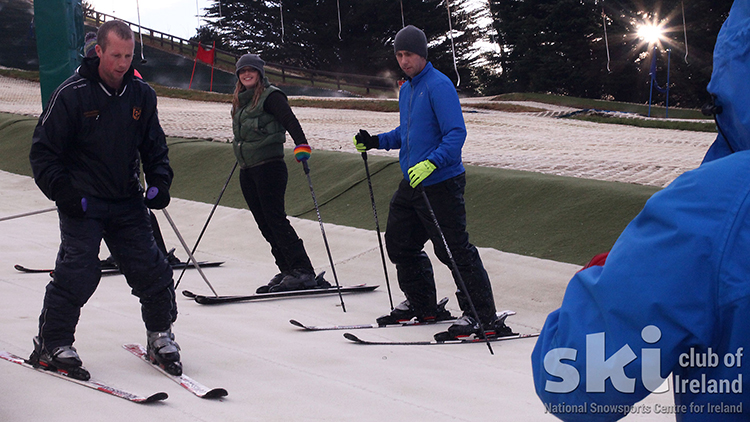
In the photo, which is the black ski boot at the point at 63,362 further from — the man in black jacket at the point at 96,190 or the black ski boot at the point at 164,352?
the black ski boot at the point at 164,352

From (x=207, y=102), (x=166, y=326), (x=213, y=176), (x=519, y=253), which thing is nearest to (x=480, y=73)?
(x=207, y=102)

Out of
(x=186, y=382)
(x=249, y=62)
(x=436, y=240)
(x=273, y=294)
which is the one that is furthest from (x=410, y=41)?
(x=186, y=382)

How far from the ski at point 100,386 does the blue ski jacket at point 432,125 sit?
2266 mm

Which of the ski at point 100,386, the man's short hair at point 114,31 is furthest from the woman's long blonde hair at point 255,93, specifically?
the ski at point 100,386

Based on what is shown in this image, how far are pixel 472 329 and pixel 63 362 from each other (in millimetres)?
2460

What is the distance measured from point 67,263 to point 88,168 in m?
0.48

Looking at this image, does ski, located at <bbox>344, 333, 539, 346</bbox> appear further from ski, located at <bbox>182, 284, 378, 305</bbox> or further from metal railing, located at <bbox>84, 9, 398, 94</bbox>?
metal railing, located at <bbox>84, 9, 398, 94</bbox>

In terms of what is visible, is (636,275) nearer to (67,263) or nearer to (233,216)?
(67,263)

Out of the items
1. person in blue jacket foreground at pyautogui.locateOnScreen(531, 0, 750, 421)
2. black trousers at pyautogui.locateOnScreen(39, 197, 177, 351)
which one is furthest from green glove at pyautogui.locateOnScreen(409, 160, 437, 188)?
person in blue jacket foreground at pyautogui.locateOnScreen(531, 0, 750, 421)

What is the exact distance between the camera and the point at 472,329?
4.71 m

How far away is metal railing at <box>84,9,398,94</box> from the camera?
36.3 metres

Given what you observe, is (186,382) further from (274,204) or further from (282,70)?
(282,70)

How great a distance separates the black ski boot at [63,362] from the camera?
344 centimetres

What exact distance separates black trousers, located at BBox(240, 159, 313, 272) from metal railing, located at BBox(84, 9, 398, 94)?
2871cm
